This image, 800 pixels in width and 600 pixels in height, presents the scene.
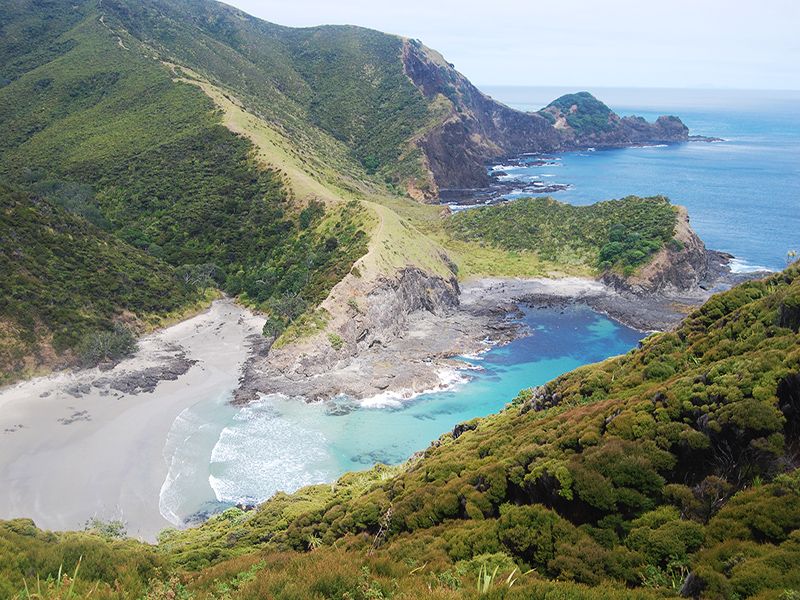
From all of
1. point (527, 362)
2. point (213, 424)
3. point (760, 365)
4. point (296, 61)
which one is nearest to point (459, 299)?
point (527, 362)

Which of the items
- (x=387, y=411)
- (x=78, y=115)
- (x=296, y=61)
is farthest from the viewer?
(x=296, y=61)

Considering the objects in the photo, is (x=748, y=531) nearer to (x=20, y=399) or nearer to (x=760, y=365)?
(x=760, y=365)

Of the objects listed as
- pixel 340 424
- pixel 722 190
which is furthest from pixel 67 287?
pixel 722 190

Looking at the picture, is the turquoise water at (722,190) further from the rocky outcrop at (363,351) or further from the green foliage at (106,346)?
the green foliage at (106,346)

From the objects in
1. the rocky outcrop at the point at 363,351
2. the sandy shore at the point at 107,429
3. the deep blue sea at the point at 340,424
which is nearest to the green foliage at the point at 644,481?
the deep blue sea at the point at 340,424

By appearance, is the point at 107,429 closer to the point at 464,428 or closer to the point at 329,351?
the point at 329,351

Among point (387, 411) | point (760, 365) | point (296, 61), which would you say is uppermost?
point (296, 61)

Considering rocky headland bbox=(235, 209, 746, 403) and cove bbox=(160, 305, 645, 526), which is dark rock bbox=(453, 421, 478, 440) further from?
rocky headland bbox=(235, 209, 746, 403)
